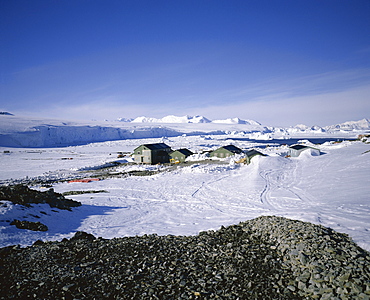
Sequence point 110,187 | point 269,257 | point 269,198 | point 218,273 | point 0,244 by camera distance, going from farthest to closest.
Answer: point 110,187
point 269,198
point 0,244
point 269,257
point 218,273

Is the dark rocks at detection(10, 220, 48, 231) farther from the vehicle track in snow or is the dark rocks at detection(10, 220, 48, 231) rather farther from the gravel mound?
the vehicle track in snow

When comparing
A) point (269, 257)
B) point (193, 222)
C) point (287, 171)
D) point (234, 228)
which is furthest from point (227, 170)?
point (269, 257)

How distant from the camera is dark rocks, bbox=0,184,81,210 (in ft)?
41.7

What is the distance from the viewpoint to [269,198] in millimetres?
16062

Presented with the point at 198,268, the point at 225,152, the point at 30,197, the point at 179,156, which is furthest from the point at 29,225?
the point at 225,152

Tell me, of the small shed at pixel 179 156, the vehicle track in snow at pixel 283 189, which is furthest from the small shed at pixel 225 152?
the vehicle track in snow at pixel 283 189

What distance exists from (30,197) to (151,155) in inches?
1191

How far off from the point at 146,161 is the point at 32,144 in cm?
6937

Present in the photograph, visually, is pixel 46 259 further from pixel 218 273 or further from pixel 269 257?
pixel 269 257

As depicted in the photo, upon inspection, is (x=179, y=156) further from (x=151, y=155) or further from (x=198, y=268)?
(x=198, y=268)

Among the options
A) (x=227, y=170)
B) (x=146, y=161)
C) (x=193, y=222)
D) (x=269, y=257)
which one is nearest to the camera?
(x=269, y=257)

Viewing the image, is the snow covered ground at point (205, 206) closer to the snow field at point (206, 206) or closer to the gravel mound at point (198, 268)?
the snow field at point (206, 206)

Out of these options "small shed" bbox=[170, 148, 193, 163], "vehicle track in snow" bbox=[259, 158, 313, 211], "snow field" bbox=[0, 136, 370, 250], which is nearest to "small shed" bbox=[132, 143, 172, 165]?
"small shed" bbox=[170, 148, 193, 163]

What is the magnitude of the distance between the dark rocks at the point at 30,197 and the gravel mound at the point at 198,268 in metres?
6.45
